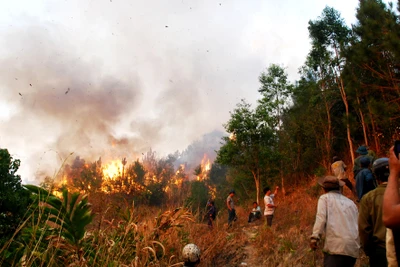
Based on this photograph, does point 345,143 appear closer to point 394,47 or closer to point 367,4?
point 367,4

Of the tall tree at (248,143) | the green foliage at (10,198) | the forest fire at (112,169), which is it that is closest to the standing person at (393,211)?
the green foliage at (10,198)

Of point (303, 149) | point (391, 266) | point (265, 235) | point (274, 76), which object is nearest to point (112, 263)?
point (391, 266)

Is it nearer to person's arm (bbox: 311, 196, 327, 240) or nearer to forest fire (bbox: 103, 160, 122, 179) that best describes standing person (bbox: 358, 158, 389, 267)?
person's arm (bbox: 311, 196, 327, 240)

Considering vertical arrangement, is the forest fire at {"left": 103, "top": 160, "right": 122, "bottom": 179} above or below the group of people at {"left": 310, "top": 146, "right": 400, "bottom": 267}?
above

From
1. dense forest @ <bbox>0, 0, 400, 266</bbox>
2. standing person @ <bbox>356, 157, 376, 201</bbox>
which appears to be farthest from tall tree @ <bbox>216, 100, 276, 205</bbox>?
standing person @ <bbox>356, 157, 376, 201</bbox>

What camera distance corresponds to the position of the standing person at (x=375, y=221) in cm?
256

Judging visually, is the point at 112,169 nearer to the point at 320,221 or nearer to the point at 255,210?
the point at 255,210

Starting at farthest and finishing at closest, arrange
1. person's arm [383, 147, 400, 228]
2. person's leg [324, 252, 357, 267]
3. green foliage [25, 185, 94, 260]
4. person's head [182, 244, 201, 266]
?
1. person's head [182, 244, 201, 266]
2. person's leg [324, 252, 357, 267]
3. green foliage [25, 185, 94, 260]
4. person's arm [383, 147, 400, 228]

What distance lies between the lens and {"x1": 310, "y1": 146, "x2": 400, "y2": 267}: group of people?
1617 millimetres

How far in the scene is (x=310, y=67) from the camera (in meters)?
21.4

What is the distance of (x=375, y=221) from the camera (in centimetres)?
261

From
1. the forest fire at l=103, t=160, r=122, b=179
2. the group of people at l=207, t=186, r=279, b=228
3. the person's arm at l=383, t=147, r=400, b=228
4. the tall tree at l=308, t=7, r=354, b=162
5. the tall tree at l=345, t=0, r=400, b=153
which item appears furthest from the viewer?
the forest fire at l=103, t=160, r=122, b=179

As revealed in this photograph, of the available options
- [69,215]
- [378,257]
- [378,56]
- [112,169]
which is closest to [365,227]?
[378,257]

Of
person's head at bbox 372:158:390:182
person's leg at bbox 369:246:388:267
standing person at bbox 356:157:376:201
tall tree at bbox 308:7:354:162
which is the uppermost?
tall tree at bbox 308:7:354:162
